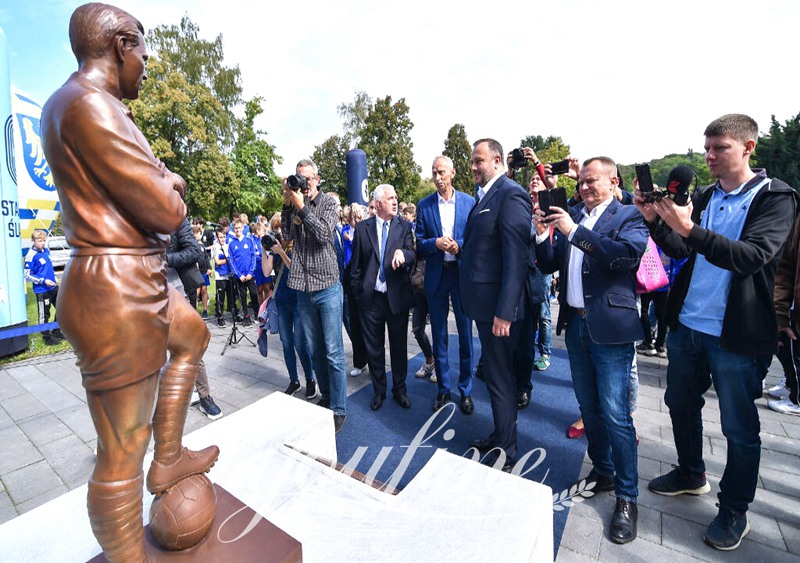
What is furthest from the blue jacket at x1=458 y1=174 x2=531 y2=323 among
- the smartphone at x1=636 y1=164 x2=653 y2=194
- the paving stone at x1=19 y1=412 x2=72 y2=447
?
the paving stone at x1=19 y1=412 x2=72 y2=447

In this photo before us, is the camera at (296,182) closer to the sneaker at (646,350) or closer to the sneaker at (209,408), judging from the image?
the sneaker at (209,408)

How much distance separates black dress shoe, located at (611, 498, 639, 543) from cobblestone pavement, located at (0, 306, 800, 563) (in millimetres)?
55

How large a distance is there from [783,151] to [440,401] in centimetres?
1826

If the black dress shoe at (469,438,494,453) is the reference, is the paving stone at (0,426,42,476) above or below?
below

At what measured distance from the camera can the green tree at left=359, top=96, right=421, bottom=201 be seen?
115 feet

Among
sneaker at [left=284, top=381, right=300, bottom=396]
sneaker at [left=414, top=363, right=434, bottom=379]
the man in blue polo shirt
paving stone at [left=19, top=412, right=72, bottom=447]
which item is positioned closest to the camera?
the man in blue polo shirt

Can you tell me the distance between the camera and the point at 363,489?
2242mm

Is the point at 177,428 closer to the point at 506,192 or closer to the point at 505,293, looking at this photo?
the point at 505,293

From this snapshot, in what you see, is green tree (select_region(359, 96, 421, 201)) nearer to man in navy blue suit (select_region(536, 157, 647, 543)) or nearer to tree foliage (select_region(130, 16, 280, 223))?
tree foliage (select_region(130, 16, 280, 223))

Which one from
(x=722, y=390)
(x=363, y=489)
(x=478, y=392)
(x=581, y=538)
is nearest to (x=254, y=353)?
(x=478, y=392)

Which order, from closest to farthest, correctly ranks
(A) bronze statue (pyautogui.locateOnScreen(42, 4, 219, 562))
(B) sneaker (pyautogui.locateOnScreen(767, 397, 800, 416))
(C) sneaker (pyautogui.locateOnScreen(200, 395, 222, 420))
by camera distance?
(A) bronze statue (pyautogui.locateOnScreen(42, 4, 219, 562)), (B) sneaker (pyautogui.locateOnScreen(767, 397, 800, 416)), (C) sneaker (pyautogui.locateOnScreen(200, 395, 222, 420))

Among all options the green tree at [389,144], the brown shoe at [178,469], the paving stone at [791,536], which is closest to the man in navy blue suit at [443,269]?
the paving stone at [791,536]

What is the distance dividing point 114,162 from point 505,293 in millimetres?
2312

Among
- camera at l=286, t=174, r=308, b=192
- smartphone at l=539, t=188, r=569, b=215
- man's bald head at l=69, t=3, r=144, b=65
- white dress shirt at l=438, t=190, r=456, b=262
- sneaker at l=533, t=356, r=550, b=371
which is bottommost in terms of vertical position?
sneaker at l=533, t=356, r=550, b=371
